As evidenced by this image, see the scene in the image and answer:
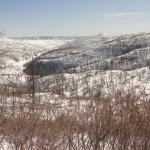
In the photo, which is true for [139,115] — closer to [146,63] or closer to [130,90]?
[130,90]

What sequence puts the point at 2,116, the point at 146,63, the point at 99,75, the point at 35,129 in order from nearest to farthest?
1. the point at 35,129
2. the point at 2,116
3. the point at 99,75
4. the point at 146,63

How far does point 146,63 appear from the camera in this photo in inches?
7052

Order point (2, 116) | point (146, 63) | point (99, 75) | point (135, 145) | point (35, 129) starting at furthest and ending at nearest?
point (146, 63)
point (99, 75)
point (2, 116)
point (35, 129)
point (135, 145)

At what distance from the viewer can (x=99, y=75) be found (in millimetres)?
153500

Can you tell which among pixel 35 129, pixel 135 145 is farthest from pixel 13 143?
pixel 135 145

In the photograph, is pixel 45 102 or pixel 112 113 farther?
pixel 45 102

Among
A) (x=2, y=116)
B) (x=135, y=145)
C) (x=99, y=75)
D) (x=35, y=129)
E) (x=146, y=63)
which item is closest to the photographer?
(x=135, y=145)

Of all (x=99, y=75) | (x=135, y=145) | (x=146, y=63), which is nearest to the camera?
(x=135, y=145)

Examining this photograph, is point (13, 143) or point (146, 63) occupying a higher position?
point (13, 143)

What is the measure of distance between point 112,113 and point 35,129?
1080mm

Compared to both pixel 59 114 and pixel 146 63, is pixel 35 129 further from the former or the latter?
pixel 146 63

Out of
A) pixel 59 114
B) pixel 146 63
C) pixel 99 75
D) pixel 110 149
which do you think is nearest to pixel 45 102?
pixel 59 114

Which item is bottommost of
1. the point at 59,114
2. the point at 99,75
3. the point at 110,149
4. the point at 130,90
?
the point at 99,75

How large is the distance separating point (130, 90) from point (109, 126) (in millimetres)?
731
